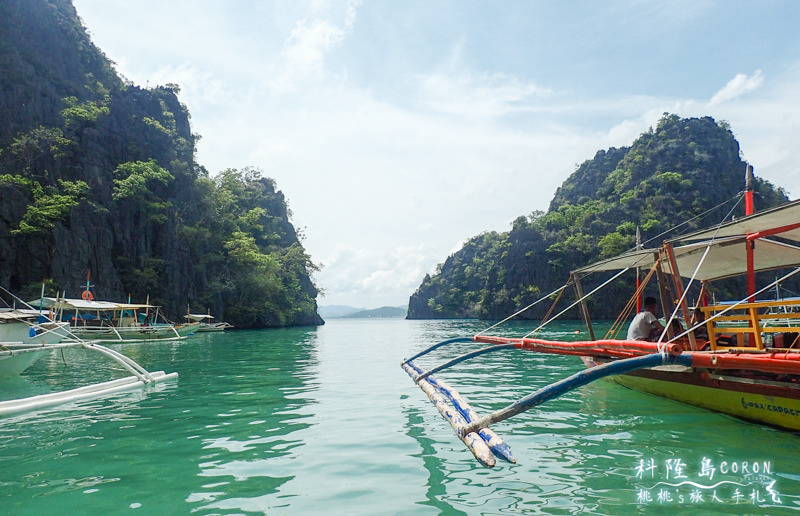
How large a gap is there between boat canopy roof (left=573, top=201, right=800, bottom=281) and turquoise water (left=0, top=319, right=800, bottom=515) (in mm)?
2744

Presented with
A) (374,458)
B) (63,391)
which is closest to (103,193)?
(63,391)

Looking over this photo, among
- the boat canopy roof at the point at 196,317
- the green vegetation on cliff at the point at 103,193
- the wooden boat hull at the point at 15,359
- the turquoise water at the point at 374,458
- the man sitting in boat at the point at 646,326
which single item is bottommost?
the turquoise water at the point at 374,458

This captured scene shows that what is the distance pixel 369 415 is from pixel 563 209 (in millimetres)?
91104

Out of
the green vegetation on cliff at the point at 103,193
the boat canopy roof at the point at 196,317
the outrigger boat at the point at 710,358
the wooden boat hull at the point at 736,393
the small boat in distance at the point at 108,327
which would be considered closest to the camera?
the outrigger boat at the point at 710,358

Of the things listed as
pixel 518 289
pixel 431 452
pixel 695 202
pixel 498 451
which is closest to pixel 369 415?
pixel 431 452

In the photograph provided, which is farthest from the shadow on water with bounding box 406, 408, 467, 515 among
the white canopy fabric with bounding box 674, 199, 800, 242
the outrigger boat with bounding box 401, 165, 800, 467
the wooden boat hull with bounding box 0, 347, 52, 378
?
the wooden boat hull with bounding box 0, 347, 52, 378

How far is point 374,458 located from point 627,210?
79.2 meters

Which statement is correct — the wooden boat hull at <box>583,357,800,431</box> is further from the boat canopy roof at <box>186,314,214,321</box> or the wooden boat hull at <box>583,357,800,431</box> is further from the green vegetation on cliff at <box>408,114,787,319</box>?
the green vegetation on cliff at <box>408,114,787,319</box>

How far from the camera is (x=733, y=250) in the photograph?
10289 mm

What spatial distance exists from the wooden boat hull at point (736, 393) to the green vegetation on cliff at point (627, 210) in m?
62.9

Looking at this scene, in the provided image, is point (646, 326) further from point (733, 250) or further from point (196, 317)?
point (196, 317)

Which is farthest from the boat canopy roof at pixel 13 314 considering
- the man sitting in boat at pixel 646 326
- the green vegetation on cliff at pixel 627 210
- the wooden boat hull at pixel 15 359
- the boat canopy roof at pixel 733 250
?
the green vegetation on cliff at pixel 627 210

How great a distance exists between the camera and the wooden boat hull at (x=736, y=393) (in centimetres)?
638

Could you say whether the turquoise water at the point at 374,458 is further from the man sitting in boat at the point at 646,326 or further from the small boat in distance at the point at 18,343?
the small boat in distance at the point at 18,343
